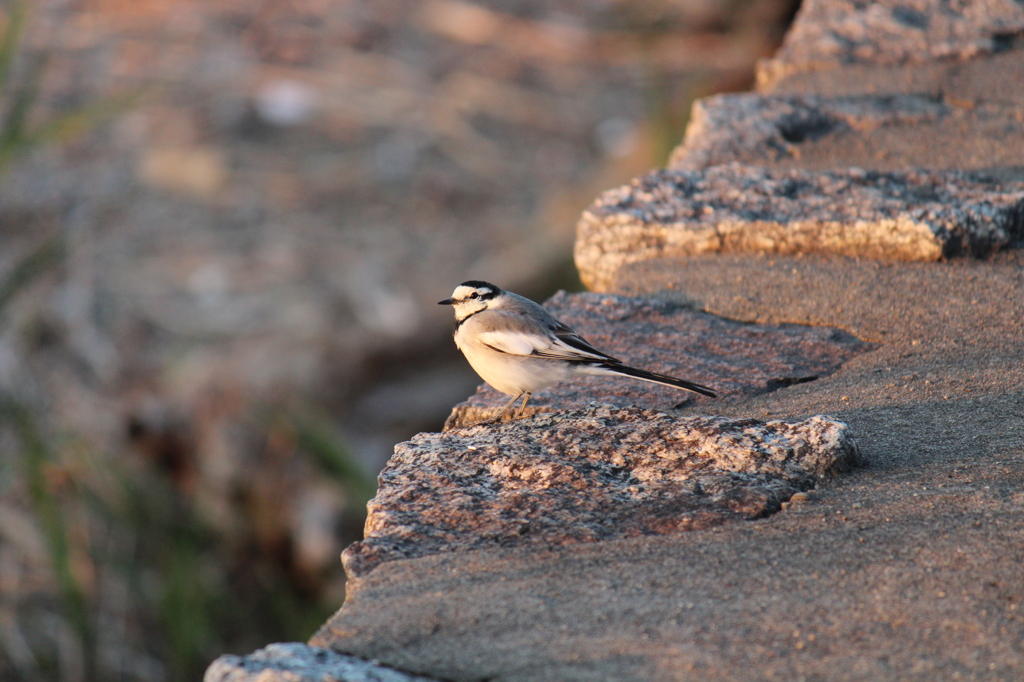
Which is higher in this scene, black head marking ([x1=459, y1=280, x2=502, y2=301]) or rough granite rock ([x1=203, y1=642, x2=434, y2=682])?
black head marking ([x1=459, y1=280, x2=502, y2=301])

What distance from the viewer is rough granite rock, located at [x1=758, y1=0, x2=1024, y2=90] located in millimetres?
3910

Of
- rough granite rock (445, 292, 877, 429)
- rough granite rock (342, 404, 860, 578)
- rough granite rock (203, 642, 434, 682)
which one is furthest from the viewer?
rough granite rock (445, 292, 877, 429)

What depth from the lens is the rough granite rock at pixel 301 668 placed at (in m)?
1.46

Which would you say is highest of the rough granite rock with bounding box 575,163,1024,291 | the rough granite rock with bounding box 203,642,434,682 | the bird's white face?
the rough granite rock with bounding box 575,163,1024,291

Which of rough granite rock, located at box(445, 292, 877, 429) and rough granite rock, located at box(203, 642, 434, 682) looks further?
rough granite rock, located at box(445, 292, 877, 429)

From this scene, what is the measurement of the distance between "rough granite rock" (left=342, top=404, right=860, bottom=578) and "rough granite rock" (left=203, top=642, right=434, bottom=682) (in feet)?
1.01

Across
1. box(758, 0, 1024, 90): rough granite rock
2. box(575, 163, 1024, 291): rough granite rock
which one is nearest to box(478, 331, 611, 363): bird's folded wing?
box(575, 163, 1024, 291): rough granite rock

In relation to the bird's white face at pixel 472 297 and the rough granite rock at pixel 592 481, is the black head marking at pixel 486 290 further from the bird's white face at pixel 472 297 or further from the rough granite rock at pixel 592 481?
the rough granite rock at pixel 592 481

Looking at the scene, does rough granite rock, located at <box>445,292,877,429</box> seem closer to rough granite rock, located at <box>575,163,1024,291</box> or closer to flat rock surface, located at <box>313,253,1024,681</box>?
flat rock surface, located at <box>313,253,1024,681</box>

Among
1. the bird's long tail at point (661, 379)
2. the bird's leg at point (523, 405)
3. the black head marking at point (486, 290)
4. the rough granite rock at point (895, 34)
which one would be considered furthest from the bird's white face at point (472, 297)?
the rough granite rock at point (895, 34)

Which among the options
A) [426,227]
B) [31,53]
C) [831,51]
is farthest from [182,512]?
[31,53]

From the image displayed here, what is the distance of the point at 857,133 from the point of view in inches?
141

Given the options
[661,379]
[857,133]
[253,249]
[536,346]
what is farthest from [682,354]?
[253,249]

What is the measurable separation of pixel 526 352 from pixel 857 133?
1523mm
